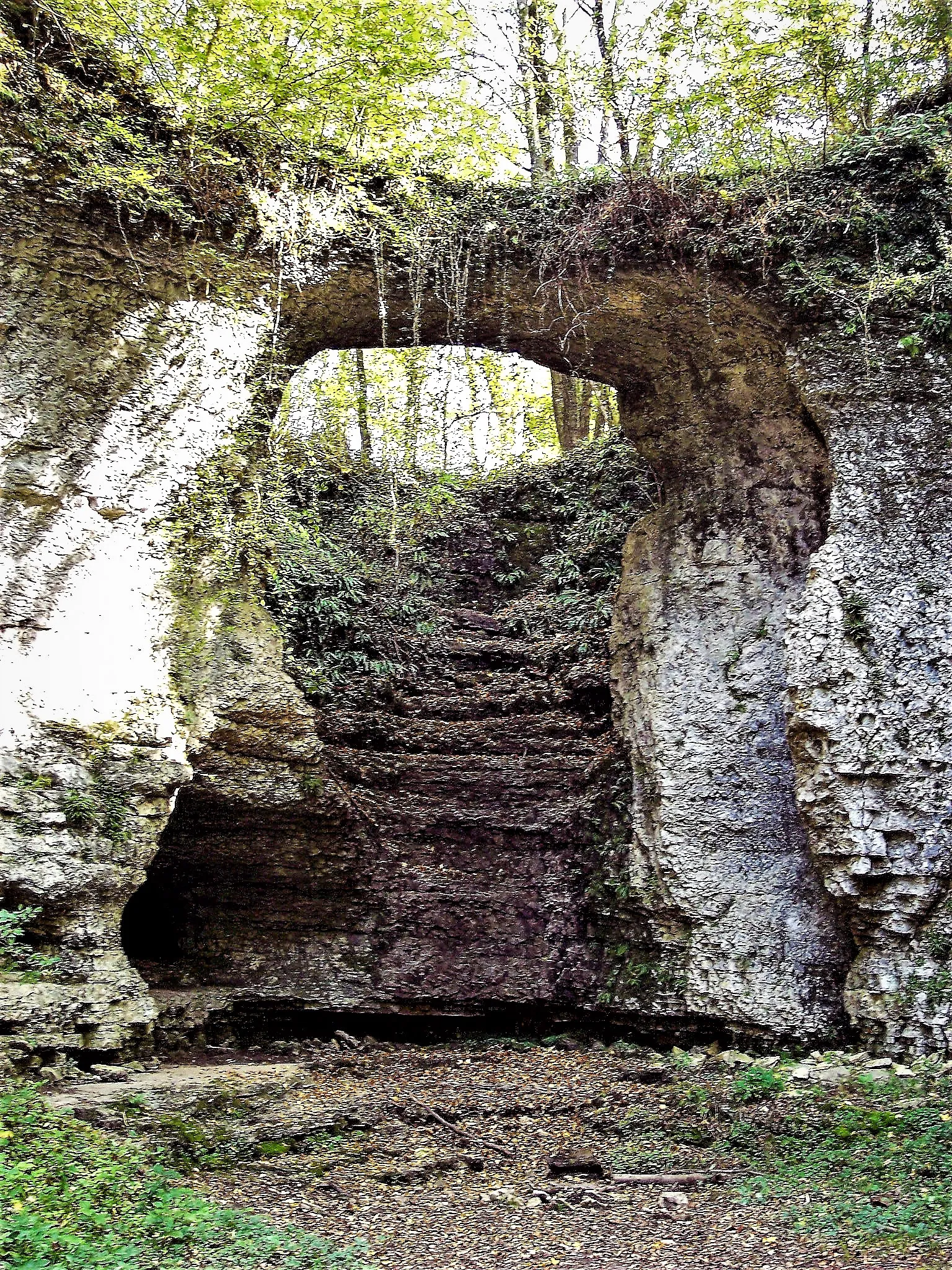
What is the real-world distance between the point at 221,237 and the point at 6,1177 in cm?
672

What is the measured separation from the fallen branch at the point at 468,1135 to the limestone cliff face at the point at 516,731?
1745mm

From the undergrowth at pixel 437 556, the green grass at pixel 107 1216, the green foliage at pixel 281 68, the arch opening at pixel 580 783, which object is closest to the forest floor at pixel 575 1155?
the green grass at pixel 107 1216

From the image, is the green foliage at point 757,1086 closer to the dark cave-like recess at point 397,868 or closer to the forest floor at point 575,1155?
the forest floor at point 575,1155

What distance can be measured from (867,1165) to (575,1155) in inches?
70.8

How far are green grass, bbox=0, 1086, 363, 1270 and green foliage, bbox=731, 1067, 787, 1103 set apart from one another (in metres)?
3.03

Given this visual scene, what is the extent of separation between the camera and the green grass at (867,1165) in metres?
4.71

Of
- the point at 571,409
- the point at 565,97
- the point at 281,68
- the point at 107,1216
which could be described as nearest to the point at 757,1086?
the point at 107,1216

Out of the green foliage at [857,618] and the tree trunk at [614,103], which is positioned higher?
the tree trunk at [614,103]

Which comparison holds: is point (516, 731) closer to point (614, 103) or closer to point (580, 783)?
point (580, 783)

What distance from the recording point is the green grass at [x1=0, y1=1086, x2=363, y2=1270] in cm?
384

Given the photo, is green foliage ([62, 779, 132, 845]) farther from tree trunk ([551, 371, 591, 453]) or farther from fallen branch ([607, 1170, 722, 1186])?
tree trunk ([551, 371, 591, 453])

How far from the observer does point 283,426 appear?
9.22 meters


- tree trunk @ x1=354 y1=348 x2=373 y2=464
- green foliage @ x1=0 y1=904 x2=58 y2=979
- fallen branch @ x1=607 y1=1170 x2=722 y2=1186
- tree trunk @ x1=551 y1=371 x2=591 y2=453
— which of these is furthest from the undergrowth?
fallen branch @ x1=607 y1=1170 x2=722 y2=1186

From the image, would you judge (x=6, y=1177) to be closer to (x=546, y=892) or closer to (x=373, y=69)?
(x=546, y=892)
